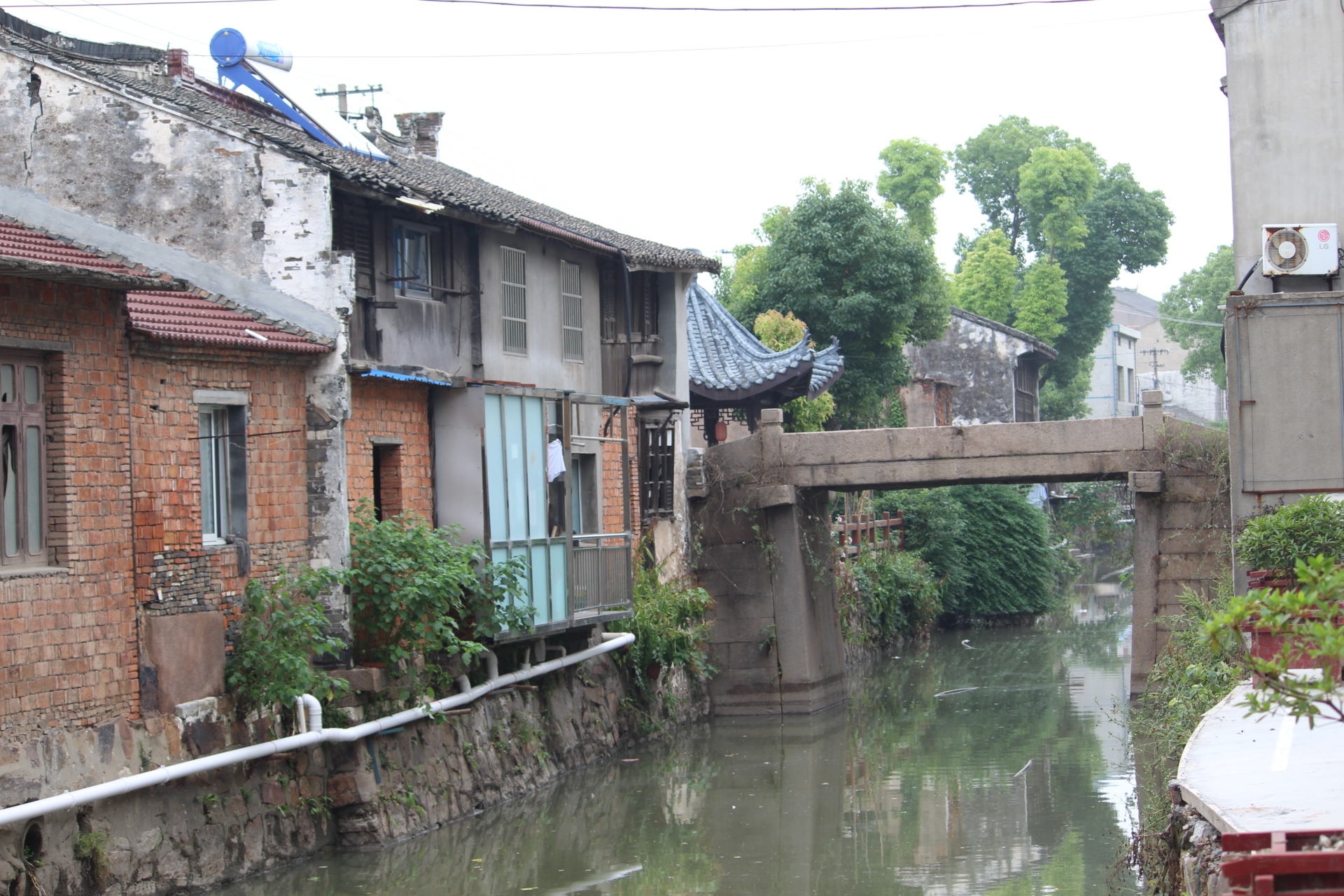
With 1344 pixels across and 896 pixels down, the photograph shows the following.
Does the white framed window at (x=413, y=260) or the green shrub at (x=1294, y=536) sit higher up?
the white framed window at (x=413, y=260)

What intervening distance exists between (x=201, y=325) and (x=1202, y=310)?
55.4m

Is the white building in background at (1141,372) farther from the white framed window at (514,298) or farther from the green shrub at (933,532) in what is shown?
the white framed window at (514,298)

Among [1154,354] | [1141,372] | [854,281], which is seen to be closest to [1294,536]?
[854,281]

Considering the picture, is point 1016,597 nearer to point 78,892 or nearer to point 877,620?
point 877,620

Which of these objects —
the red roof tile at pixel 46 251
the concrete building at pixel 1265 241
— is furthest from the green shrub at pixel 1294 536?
the red roof tile at pixel 46 251

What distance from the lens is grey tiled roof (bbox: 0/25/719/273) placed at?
44.5 ft

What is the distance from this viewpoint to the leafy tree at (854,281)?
30219 millimetres

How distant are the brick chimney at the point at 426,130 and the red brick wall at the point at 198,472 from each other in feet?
36.4

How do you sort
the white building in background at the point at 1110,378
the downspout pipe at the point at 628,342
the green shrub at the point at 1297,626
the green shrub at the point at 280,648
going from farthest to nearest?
the white building in background at the point at 1110,378 < the downspout pipe at the point at 628,342 < the green shrub at the point at 280,648 < the green shrub at the point at 1297,626

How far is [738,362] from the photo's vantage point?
966 inches

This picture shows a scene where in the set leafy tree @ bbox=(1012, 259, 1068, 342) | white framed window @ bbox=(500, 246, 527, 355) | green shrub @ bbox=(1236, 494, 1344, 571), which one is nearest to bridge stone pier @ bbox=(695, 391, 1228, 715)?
white framed window @ bbox=(500, 246, 527, 355)

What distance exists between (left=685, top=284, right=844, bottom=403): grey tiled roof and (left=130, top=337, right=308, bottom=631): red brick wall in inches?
403

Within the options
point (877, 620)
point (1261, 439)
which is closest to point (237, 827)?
point (1261, 439)

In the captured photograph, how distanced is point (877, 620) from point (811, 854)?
13.8 m
